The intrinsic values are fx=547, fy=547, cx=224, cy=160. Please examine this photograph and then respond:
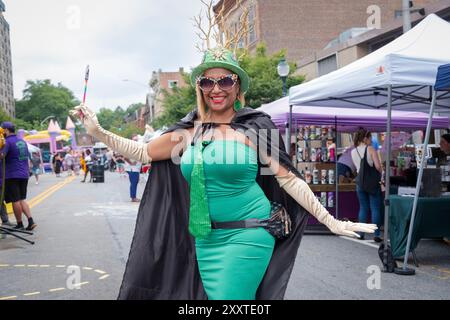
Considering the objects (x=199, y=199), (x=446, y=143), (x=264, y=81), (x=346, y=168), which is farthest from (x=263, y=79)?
(x=199, y=199)

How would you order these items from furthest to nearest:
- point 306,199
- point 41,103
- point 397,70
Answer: point 41,103 < point 397,70 < point 306,199

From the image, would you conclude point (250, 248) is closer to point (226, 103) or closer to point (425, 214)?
point (226, 103)

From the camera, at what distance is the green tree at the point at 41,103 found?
117 meters

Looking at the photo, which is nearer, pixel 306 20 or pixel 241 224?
pixel 241 224

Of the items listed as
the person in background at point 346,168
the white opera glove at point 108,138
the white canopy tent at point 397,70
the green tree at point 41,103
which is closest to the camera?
the white opera glove at point 108,138

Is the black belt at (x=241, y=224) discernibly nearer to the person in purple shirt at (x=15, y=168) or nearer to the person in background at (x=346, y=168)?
the person in purple shirt at (x=15, y=168)

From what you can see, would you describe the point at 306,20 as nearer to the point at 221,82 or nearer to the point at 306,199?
the point at 221,82

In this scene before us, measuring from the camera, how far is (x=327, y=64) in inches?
1275

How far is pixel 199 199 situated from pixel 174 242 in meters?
0.51

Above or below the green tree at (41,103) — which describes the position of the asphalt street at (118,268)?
below

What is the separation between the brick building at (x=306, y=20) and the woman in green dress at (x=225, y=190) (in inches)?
1617

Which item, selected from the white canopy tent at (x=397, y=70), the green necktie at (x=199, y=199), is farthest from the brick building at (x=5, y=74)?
the green necktie at (x=199, y=199)
